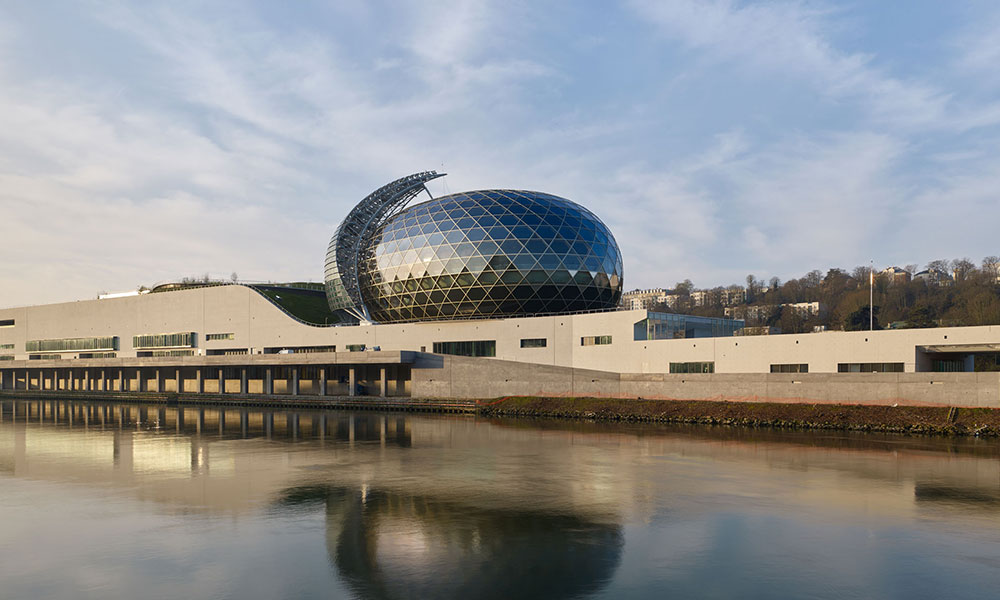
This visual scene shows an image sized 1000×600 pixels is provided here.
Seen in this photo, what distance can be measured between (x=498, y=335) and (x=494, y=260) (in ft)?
24.4

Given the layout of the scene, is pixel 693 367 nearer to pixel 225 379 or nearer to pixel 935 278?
pixel 225 379

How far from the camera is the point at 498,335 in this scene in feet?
224

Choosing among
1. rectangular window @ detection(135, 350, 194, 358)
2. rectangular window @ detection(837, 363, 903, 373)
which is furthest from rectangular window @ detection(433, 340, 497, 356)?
rectangular window @ detection(135, 350, 194, 358)

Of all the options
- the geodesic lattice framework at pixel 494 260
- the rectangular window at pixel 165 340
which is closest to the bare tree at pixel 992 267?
the geodesic lattice framework at pixel 494 260

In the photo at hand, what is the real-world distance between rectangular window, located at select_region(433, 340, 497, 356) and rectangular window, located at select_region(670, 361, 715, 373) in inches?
718

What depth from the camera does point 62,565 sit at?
14898mm

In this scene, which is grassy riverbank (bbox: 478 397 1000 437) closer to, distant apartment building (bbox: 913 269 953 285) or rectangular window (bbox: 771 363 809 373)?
rectangular window (bbox: 771 363 809 373)

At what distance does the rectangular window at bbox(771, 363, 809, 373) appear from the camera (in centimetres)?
5120

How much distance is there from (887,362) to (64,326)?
11147cm

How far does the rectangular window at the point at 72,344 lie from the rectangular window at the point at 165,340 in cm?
530

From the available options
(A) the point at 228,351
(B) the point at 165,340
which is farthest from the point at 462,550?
(B) the point at 165,340

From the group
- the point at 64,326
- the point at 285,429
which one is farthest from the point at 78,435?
the point at 64,326

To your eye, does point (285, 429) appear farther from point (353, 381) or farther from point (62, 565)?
point (62, 565)

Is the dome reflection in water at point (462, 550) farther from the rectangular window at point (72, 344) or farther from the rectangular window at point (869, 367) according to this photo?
the rectangular window at point (72, 344)
